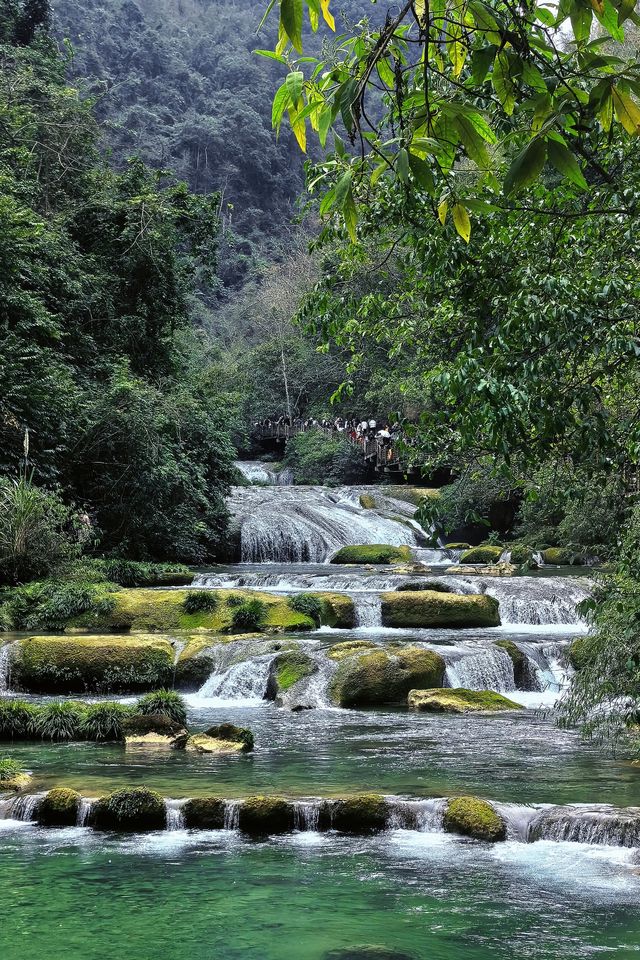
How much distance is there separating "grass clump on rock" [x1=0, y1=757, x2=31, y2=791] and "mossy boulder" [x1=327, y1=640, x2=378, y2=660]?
5.44 m

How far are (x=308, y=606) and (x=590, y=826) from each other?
10.1 m

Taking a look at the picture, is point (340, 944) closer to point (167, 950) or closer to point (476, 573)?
point (167, 950)

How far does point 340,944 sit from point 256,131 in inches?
2919

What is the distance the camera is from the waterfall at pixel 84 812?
7633 millimetres

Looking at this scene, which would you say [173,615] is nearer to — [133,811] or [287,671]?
[287,671]

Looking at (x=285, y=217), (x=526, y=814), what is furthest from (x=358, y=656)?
(x=285, y=217)

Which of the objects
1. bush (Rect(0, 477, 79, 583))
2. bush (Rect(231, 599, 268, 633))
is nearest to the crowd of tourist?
bush (Rect(0, 477, 79, 583))

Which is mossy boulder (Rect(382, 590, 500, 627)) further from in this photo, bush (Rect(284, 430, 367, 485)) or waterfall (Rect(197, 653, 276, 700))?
bush (Rect(284, 430, 367, 485))

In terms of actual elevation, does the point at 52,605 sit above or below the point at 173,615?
above

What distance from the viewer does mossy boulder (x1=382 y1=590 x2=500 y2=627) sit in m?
17.2

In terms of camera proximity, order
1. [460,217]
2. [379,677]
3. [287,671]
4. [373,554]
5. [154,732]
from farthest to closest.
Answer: [373,554], [287,671], [379,677], [154,732], [460,217]

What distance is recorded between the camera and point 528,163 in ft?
6.02

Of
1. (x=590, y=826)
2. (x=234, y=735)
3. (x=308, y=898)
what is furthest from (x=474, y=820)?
(x=234, y=735)

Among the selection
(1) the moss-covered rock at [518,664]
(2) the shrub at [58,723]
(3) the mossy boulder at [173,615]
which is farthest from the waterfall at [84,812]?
(3) the mossy boulder at [173,615]
